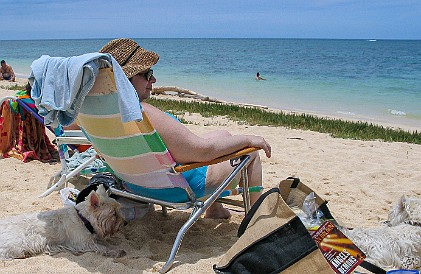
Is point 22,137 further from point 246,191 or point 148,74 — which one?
point 246,191

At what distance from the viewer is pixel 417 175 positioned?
226 inches

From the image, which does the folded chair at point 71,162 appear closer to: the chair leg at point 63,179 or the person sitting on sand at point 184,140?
the chair leg at point 63,179

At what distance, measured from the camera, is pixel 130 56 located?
3.44 m

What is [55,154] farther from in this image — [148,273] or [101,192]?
[148,273]

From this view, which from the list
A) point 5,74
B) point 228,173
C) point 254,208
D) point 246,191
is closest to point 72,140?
point 228,173

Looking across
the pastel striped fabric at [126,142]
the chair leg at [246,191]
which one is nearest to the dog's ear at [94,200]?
the pastel striped fabric at [126,142]

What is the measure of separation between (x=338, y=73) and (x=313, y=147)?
1030 inches

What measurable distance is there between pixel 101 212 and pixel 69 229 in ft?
0.86

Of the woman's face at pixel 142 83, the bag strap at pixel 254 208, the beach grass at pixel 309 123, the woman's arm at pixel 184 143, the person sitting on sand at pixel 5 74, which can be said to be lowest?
the person sitting on sand at pixel 5 74

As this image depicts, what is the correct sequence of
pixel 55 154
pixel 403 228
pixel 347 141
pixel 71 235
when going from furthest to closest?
pixel 347 141
pixel 55 154
pixel 71 235
pixel 403 228

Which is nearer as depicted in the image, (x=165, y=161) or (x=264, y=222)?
(x=264, y=222)

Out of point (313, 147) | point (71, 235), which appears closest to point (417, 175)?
point (313, 147)

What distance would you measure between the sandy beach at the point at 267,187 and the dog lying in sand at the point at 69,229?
0.11m

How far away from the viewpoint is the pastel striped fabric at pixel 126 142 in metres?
3.12
